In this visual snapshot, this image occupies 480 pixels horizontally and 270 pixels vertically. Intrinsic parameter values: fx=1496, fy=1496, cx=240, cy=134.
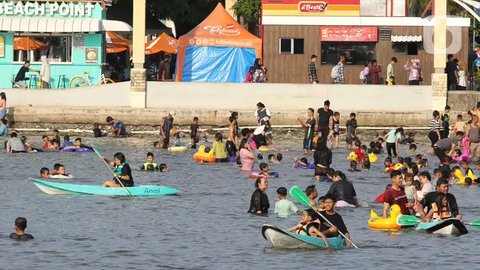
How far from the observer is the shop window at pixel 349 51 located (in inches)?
2457

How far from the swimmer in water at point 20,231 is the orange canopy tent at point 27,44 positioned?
30888mm

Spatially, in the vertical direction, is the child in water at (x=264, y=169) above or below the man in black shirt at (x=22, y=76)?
below

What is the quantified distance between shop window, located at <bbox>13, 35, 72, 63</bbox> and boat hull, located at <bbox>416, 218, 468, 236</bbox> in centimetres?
3224

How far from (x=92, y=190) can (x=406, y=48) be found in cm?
2549

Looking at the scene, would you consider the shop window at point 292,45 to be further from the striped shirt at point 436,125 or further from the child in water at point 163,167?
the child in water at point 163,167

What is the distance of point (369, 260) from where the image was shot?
3048 cm

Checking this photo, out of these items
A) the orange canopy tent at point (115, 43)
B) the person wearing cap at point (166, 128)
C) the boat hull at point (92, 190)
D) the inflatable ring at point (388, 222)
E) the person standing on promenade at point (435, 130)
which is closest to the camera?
the inflatable ring at point (388, 222)

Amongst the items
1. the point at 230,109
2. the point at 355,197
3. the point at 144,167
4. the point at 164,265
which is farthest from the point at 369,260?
the point at 230,109

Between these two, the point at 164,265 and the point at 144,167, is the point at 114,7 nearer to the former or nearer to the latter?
the point at 144,167

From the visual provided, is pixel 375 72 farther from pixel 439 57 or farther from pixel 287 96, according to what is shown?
pixel 287 96

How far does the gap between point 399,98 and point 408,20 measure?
18.1 ft

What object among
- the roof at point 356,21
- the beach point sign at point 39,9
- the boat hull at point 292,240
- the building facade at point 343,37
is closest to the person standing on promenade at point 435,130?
the building facade at point 343,37

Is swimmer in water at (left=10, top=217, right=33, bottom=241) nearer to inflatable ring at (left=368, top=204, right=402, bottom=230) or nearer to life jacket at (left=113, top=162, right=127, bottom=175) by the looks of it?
life jacket at (left=113, top=162, right=127, bottom=175)

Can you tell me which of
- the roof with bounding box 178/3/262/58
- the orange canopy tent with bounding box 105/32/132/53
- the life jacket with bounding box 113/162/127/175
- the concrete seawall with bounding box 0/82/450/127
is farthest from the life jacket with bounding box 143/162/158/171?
the orange canopy tent with bounding box 105/32/132/53
